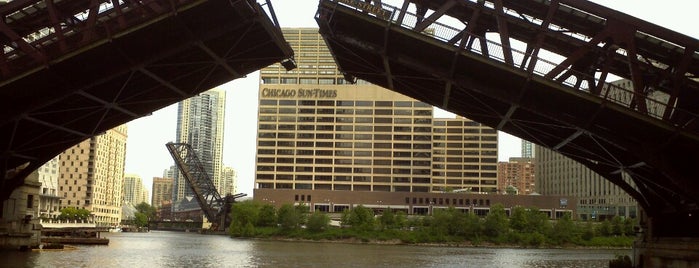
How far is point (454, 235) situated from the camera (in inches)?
4525

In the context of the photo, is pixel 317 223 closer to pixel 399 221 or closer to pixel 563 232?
pixel 399 221

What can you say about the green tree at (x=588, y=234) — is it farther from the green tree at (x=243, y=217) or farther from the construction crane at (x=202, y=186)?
the construction crane at (x=202, y=186)

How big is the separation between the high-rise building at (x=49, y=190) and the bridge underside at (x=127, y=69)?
11055 cm

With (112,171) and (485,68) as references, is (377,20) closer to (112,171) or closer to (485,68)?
(485,68)

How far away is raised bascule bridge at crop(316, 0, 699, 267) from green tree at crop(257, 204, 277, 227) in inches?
3888

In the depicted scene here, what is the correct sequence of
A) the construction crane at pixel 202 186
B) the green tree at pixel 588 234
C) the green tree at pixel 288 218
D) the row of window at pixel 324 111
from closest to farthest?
the green tree at pixel 588 234 → the green tree at pixel 288 218 → the construction crane at pixel 202 186 → the row of window at pixel 324 111

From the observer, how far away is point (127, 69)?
27344 millimetres

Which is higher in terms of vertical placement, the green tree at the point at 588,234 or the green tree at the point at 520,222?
the green tree at the point at 520,222

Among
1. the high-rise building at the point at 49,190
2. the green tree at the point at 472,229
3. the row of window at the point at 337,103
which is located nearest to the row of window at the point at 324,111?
the row of window at the point at 337,103

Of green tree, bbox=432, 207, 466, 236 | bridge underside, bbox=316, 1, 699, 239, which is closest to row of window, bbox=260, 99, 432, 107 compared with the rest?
green tree, bbox=432, 207, 466, 236

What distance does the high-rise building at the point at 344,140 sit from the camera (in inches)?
6668

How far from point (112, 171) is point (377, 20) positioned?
603 feet

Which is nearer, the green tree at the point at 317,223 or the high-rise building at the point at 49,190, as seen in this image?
the green tree at the point at 317,223

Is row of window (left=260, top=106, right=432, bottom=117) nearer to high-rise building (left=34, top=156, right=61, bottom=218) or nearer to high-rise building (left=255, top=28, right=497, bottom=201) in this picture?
high-rise building (left=255, top=28, right=497, bottom=201)
